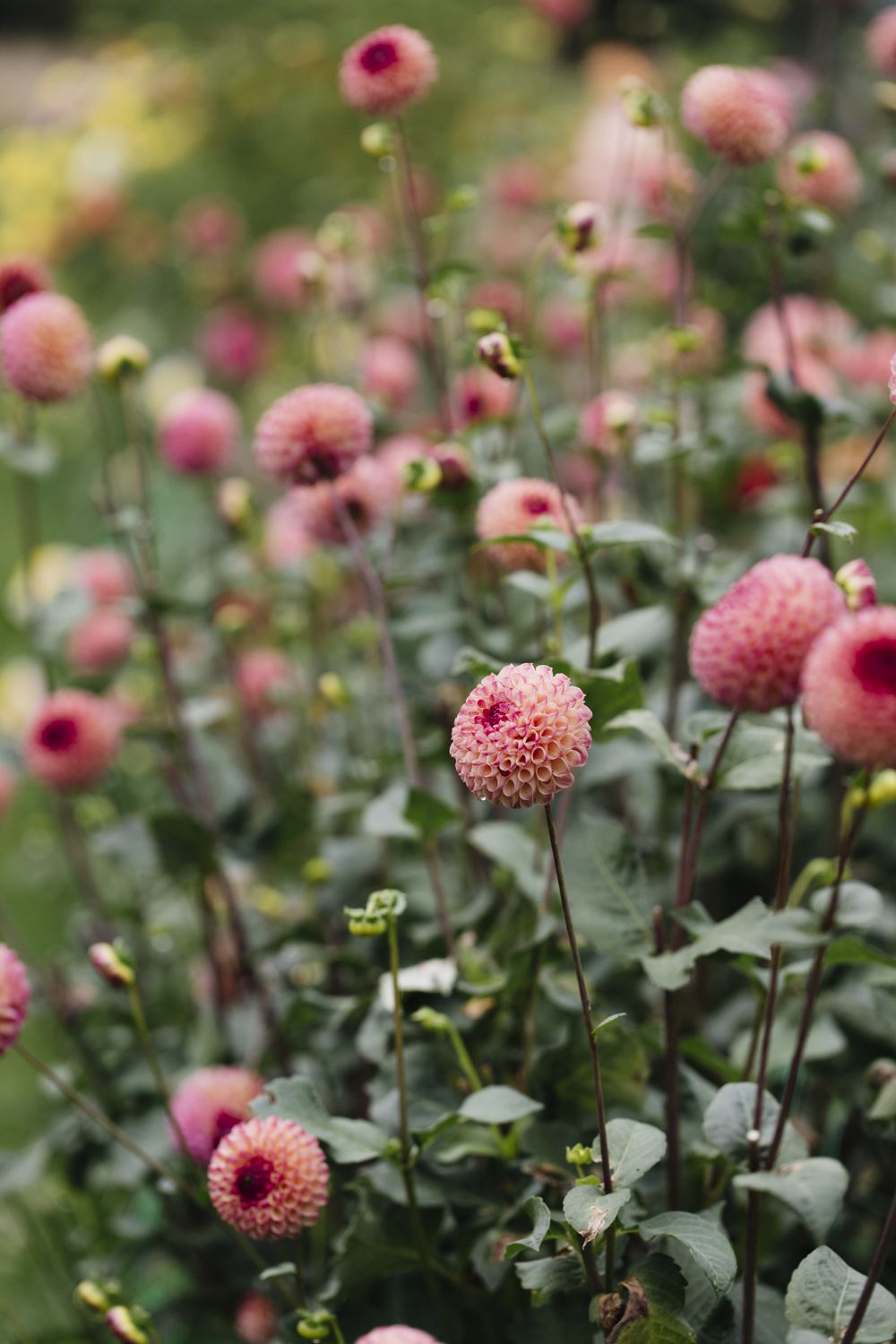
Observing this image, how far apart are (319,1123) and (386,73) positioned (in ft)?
2.36

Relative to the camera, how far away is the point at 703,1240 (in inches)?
24.6

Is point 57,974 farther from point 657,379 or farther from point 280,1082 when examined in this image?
point 657,379

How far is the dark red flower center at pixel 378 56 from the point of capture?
0.96 m

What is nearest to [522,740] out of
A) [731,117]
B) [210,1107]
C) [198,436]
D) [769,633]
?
[769,633]

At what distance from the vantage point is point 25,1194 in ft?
4.69

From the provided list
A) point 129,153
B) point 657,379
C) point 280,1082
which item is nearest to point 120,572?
point 657,379

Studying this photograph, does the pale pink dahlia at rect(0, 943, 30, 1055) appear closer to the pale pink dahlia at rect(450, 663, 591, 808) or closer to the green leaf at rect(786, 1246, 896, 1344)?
the pale pink dahlia at rect(450, 663, 591, 808)

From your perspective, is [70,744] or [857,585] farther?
[70,744]

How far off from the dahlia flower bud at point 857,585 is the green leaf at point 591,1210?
0.31 meters

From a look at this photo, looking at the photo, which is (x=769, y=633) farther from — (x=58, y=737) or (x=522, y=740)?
(x=58, y=737)

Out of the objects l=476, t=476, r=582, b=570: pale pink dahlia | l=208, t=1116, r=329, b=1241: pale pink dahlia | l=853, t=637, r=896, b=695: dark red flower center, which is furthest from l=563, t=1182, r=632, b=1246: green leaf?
l=476, t=476, r=582, b=570: pale pink dahlia

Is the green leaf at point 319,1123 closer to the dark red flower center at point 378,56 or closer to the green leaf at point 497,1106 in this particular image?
the green leaf at point 497,1106

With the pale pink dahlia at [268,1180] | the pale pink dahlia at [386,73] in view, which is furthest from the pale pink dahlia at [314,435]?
the pale pink dahlia at [268,1180]

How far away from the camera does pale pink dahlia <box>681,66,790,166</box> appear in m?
0.96
